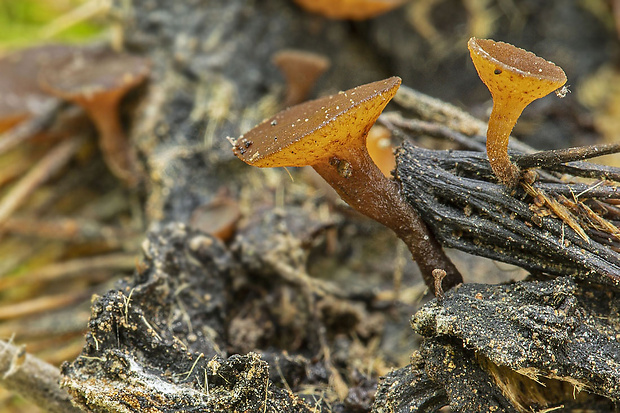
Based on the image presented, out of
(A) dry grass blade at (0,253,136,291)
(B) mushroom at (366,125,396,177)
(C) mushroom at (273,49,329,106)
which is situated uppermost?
(C) mushroom at (273,49,329,106)

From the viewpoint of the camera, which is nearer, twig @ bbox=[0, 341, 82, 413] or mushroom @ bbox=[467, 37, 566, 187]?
mushroom @ bbox=[467, 37, 566, 187]

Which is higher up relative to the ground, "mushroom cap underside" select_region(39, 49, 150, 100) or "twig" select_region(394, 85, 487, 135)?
"mushroom cap underside" select_region(39, 49, 150, 100)

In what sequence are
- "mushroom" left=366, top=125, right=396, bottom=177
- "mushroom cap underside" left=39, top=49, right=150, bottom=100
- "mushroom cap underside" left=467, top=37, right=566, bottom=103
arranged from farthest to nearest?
1. "mushroom cap underside" left=39, top=49, right=150, bottom=100
2. "mushroom" left=366, top=125, right=396, bottom=177
3. "mushroom cap underside" left=467, top=37, right=566, bottom=103

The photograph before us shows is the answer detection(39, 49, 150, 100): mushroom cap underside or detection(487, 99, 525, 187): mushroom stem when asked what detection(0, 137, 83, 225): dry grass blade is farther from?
detection(487, 99, 525, 187): mushroom stem

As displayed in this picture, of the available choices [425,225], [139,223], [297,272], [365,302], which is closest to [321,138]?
[425,225]

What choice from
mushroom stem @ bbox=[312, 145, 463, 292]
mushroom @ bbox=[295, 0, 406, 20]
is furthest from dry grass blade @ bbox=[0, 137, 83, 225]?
mushroom stem @ bbox=[312, 145, 463, 292]

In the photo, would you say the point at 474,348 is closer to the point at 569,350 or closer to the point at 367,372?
the point at 569,350

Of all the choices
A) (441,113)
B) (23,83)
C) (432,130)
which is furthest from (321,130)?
(23,83)

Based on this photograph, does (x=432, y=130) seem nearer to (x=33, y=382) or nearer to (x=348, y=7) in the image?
(x=348, y=7)

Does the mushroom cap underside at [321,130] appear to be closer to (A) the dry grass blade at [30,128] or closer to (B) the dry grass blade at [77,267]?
(B) the dry grass blade at [77,267]

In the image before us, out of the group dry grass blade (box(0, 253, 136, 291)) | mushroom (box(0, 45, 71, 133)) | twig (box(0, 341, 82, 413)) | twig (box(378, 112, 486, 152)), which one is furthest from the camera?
mushroom (box(0, 45, 71, 133))
